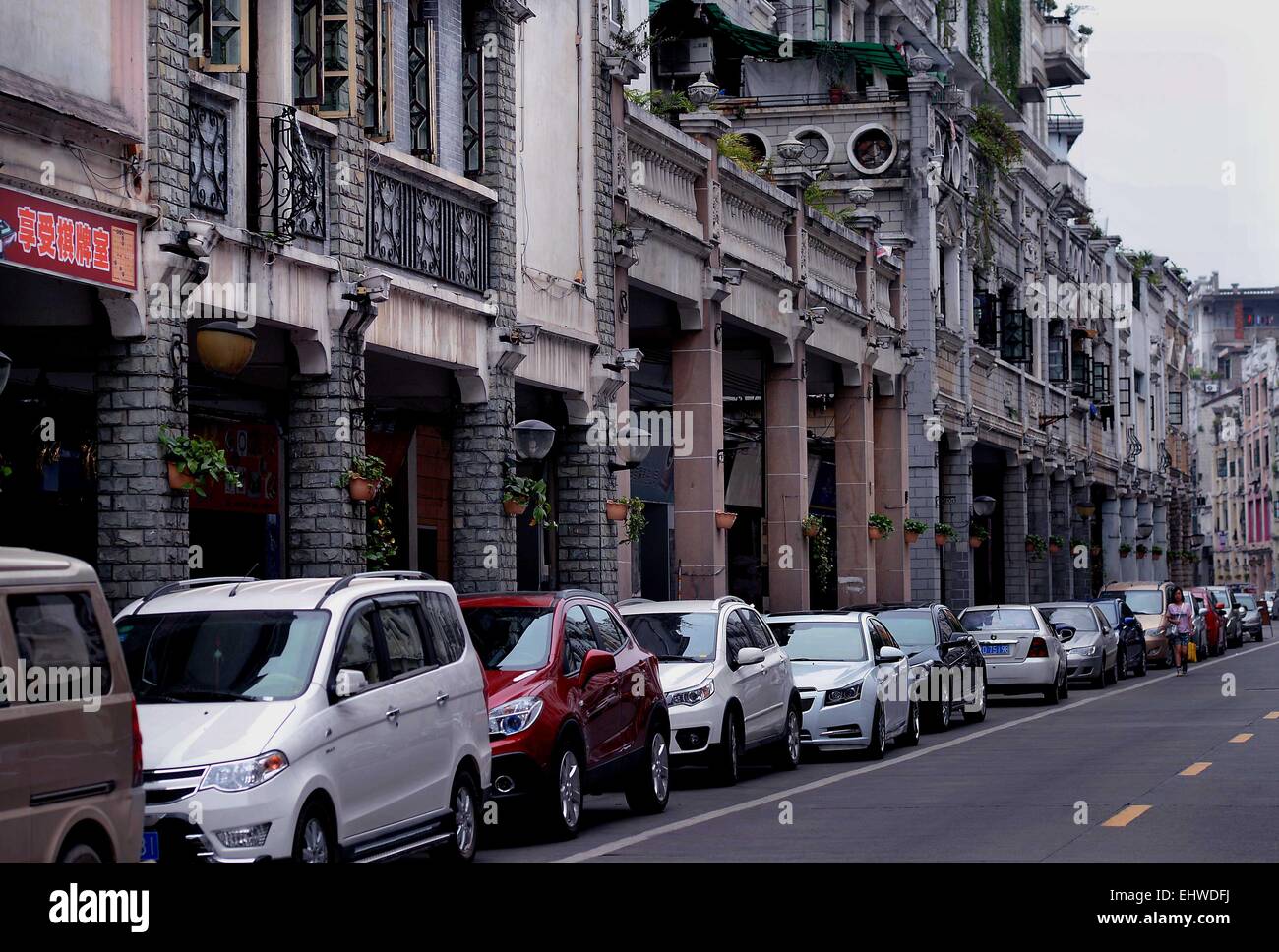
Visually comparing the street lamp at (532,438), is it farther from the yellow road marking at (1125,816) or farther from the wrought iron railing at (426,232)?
the yellow road marking at (1125,816)

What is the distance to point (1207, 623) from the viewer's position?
53.4 meters

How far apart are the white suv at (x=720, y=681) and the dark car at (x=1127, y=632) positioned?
19.2 metres

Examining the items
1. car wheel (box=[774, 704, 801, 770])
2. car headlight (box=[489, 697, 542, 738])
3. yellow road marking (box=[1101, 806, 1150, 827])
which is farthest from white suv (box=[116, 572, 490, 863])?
car wheel (box=[774, 704, 801, 770])

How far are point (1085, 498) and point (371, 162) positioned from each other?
49120mm

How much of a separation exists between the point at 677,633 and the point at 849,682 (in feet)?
9.77

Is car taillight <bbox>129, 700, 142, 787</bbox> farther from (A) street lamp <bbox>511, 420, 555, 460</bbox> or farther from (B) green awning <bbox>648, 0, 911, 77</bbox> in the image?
(B) green awning <bbox>648, 0, 911, 77</bbox>

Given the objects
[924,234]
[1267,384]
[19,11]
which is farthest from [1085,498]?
[1267,384]

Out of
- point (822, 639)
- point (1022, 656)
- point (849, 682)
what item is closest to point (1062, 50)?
point (1022, 656)

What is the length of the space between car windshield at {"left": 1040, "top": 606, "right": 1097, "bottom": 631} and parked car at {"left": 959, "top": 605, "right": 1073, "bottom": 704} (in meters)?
4.50

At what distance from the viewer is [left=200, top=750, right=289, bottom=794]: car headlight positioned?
11148 millimetres

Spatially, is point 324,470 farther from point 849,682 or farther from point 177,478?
point 849,682

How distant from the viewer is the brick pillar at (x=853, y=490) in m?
41.2

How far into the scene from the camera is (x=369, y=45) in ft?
70.8

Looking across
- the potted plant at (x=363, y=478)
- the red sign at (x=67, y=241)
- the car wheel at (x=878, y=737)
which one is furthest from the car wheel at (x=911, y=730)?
the red sign at (x=67, y=241)
